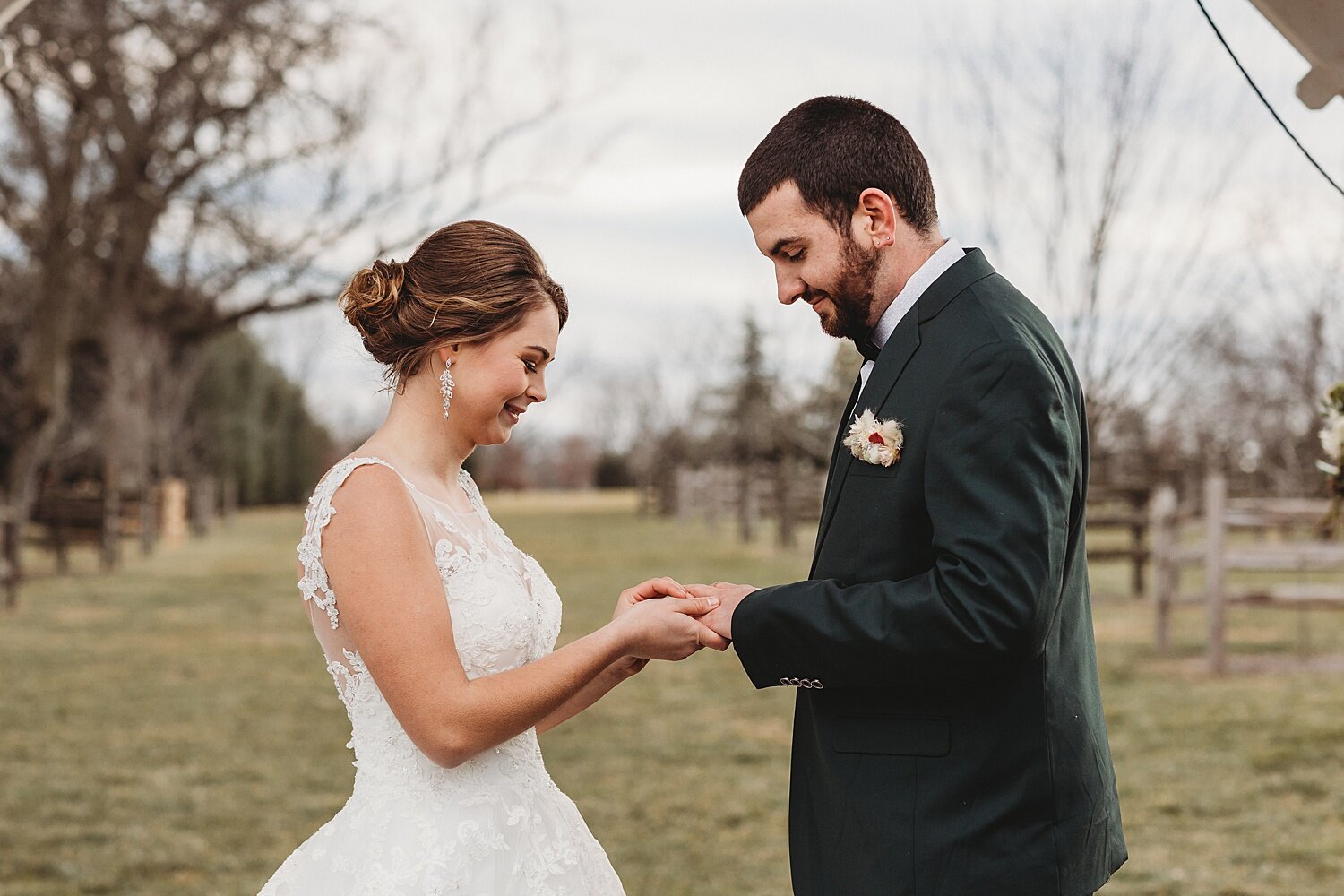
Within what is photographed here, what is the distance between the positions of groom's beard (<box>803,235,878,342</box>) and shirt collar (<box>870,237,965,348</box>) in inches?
1.8

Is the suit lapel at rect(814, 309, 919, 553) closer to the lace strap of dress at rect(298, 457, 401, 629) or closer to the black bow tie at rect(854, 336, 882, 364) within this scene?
the black bow tie at rect(854, 336, 882, 364)

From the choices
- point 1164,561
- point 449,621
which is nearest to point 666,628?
point 449,621

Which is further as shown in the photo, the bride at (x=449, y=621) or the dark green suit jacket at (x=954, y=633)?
the bride at (x=449, y=621)

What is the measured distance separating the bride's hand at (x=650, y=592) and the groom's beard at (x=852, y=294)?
605 mm

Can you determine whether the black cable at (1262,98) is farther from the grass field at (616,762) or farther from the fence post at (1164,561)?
the fence post at (1164,561)

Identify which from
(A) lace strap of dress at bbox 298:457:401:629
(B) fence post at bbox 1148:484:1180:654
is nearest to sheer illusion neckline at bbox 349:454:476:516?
(A) lace strap of dress at bbox 298:457:401:629

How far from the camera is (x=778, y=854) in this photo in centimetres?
675

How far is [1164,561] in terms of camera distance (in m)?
12.4

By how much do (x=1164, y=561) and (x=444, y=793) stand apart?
10.9m

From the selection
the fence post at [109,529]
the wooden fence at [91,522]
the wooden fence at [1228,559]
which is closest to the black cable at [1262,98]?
the wooden fence at [1228,559]

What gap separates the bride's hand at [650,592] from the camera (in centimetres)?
269

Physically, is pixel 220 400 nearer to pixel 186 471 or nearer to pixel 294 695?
pixel 186 471

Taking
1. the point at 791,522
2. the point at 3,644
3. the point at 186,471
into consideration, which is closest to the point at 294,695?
the point at 3,644

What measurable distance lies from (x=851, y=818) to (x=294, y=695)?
9.59 m
